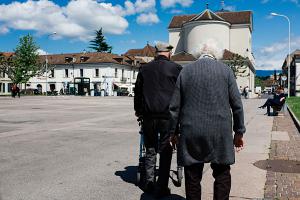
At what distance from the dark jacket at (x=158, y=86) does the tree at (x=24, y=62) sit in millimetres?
56799

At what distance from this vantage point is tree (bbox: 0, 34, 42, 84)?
58.2 metres

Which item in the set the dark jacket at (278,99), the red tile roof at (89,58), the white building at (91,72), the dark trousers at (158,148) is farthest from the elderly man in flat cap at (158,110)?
the red tile roof at (89,58)

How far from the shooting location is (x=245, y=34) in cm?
7750

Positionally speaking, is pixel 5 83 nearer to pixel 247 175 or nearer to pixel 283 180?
pixel 247 175

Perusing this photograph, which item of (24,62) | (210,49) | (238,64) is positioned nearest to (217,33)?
(238,64)

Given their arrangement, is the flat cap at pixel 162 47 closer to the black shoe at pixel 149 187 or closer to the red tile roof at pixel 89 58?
the black shoe at pixel 149 187

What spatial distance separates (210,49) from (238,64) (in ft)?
205

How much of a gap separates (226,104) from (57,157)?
4439mm

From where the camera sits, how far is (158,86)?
15.7 ft

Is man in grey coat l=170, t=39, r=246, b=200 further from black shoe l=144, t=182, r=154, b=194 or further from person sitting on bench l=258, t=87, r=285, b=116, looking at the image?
person sitting on bench l=258, t=87, r=285, b=116

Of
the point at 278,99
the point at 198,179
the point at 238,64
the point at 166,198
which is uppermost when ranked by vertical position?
the point at 238,64

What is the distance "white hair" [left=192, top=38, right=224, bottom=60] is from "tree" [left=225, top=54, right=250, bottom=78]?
5755 cm

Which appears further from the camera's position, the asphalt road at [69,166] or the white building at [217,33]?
the white building at [217,33]

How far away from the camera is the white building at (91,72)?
7138 cm
